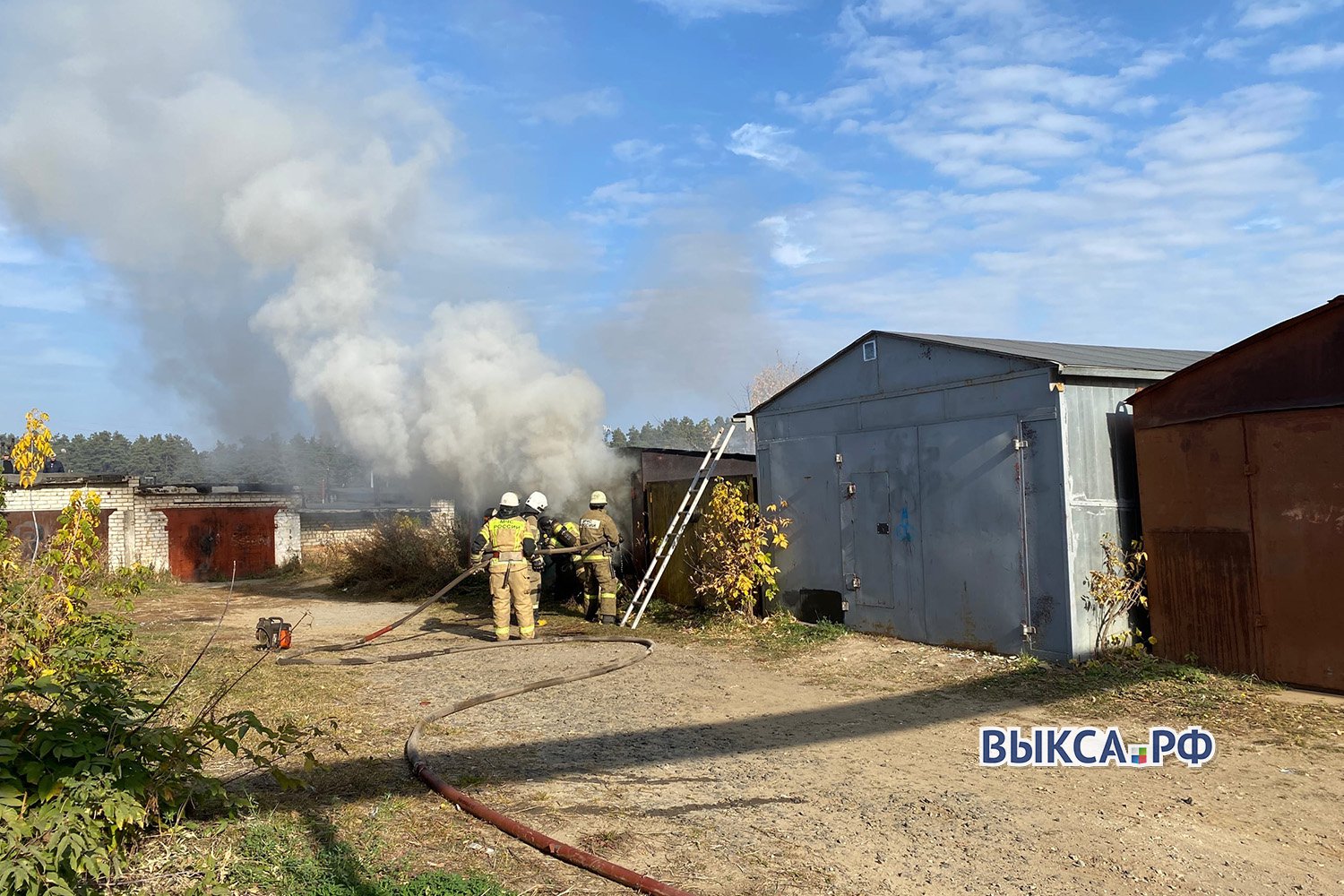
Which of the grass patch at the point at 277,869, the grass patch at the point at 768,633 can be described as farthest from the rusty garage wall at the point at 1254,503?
the grass patch at the point at 277,869

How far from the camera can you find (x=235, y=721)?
4398mm

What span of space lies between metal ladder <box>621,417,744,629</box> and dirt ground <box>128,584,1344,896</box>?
3.54 meters

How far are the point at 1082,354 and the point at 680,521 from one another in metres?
5.68

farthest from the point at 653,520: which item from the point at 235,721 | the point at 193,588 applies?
the point at 193,588

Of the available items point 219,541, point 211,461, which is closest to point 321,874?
point 219,541

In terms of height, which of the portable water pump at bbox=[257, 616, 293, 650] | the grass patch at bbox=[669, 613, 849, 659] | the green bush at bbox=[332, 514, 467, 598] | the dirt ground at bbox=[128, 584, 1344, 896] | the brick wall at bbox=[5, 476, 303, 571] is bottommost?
the dirt ground at bbox=[128, 584, 1344, 896]

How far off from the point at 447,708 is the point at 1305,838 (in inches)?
223

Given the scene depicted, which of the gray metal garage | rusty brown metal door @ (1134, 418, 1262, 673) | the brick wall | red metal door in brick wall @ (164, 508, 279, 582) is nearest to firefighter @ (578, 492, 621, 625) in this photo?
the gray metal garage

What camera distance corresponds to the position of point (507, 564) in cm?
1102

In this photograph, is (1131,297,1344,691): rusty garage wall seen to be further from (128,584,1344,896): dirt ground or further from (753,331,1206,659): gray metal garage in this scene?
(128,584,1344,896): dirt ground

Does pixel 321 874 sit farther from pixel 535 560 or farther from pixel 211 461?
pixel 211 461

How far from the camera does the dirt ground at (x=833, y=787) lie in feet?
13.6

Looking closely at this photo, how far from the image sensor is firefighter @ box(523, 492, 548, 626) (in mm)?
11772

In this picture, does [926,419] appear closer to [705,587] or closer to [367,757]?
[705,587]
